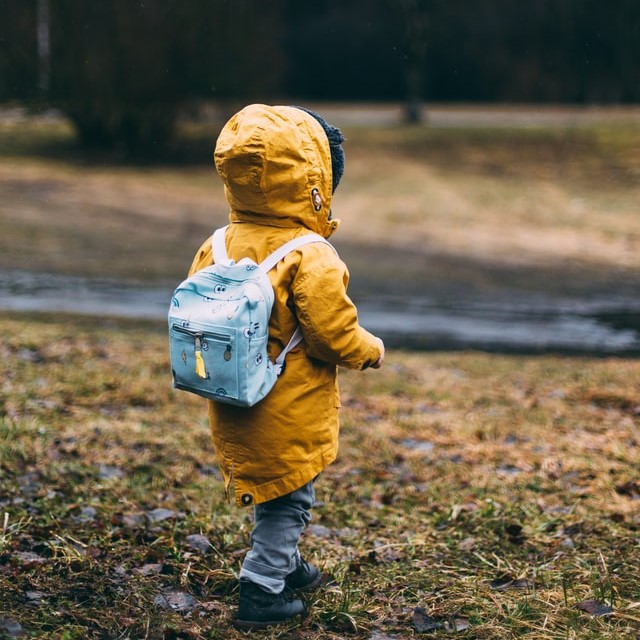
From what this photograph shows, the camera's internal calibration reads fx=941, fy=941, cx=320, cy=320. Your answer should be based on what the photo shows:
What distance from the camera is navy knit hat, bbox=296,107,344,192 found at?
327 cm

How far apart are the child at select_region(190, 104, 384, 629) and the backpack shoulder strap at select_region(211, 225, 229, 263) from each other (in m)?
0.02

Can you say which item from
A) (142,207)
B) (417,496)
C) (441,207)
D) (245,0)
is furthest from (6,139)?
(417,496)

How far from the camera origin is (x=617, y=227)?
54.6 ft

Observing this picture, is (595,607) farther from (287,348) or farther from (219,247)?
(219,247)

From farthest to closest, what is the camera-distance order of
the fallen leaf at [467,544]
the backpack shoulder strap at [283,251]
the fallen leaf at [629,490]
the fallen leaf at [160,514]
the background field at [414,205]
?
1. the background field at [414,205]
2. the fallen leaf at [629,490]
3. the fallen leaf at [160,514]
4. the fallen leaf at [467,544]
5. the backpack shoulder strap at [283,251]

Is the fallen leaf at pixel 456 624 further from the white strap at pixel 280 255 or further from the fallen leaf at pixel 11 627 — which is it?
the fallen leaf at pixel 11 627

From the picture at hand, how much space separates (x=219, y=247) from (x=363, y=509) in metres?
1.98

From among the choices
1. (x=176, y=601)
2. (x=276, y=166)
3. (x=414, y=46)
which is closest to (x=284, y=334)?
(x=276, y=166)

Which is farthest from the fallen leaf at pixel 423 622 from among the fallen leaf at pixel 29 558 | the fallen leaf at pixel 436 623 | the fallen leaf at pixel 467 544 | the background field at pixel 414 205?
the background field at pixel 414 205

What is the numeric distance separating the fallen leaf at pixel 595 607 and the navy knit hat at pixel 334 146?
1.79m

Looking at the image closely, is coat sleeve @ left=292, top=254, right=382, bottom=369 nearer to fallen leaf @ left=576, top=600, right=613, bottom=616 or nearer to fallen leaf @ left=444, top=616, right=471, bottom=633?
fallen leaf @ left=444, top=616, right=471, bottom=633

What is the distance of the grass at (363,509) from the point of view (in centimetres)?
343

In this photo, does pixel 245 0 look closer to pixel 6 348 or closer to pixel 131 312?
pixel 131 312

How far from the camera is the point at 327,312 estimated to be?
10.1ft
